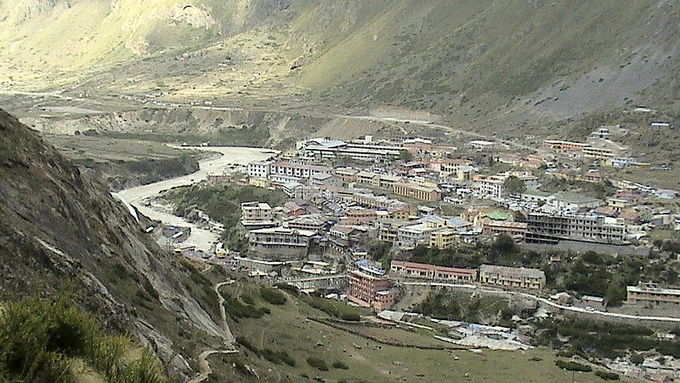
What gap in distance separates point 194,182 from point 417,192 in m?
18.0

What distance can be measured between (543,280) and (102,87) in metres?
96.1

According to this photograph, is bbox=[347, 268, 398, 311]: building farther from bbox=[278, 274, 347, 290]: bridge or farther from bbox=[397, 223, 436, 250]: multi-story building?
bbox=[397, 223, 436, 250]: multi-story building

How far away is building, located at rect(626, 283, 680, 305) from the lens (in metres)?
32.9

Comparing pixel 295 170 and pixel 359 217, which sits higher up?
pixel 295 170

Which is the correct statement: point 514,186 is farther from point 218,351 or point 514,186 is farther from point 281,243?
point 218,351

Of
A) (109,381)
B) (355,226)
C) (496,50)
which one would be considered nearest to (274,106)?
(496,50)

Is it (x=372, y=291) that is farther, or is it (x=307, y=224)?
(x=307, y=224)

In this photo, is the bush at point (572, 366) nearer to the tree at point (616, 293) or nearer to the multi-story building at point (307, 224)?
the tree at point (616, 293)

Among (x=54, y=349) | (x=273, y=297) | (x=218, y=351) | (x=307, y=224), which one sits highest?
(x=54, y=349)

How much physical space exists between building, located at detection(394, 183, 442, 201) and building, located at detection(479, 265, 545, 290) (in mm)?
14627

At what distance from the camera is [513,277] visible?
3594 cm

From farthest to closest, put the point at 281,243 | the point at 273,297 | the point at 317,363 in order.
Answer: the point at 281,243, the point at 273,297, the point at 317,363

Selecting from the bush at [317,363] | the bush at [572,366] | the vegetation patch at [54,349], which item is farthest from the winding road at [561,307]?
the vegetation patch at [54,349]

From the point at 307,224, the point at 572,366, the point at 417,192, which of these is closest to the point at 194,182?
the point at 417,192
